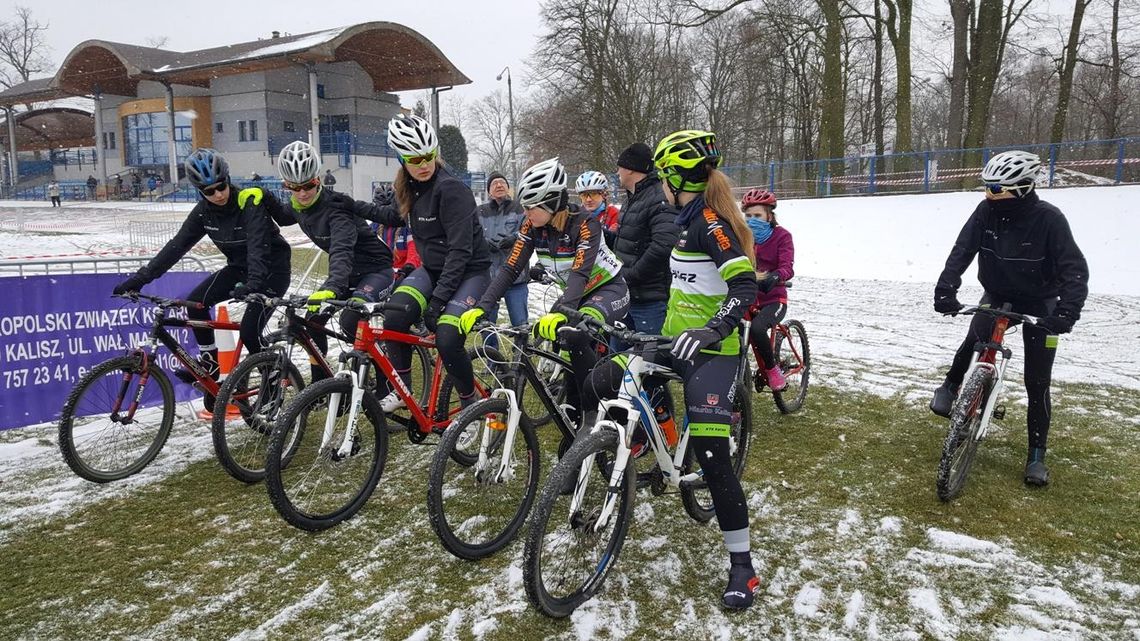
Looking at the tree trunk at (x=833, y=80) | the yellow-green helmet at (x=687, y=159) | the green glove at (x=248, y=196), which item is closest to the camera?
the yellow-green helmet at (x=687, y=159)

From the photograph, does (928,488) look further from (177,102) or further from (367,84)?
(177,102)

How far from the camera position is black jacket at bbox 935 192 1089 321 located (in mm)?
4633

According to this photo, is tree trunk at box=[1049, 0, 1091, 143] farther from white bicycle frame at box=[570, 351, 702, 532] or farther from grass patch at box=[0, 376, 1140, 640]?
white bicycle frame at box=[570, 351, 702, 532]

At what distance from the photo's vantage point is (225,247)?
5.71 meters

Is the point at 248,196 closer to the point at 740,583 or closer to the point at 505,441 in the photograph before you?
the point at 505,441

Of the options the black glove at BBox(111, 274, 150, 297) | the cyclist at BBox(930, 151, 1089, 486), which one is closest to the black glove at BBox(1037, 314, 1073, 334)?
the cyclist at BBox(930, 151, 1089, 486)

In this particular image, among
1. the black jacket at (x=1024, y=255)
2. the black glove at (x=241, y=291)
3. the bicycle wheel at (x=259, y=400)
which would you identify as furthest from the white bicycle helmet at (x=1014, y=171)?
the black glove at (x=241, y=291)

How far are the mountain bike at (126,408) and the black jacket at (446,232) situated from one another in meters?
1.59

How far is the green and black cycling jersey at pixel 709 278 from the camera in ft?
11.0

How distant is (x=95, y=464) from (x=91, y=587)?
1.76 m

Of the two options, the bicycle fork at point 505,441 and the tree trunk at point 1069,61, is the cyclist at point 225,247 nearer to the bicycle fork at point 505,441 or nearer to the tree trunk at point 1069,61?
the bicycle fork at point 505,441

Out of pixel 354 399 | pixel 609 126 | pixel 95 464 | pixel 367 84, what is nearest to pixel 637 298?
pixel 354 399

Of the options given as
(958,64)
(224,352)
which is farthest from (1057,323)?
(958,64)

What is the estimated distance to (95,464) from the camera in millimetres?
5203
